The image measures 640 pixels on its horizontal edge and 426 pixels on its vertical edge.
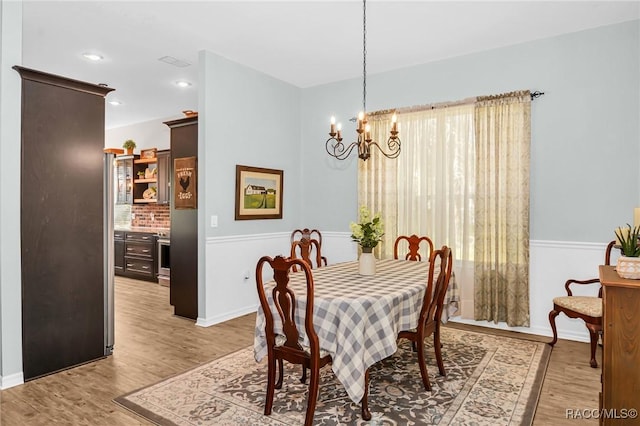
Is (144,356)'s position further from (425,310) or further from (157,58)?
(157,58)

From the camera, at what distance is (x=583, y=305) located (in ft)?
10.8

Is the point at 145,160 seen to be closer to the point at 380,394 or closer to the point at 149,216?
the point at 149,216

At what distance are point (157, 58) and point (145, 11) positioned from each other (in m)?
1.16

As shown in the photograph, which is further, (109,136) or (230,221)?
(109,136)

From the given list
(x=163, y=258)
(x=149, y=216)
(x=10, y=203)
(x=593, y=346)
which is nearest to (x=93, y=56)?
(x=10, y=203)

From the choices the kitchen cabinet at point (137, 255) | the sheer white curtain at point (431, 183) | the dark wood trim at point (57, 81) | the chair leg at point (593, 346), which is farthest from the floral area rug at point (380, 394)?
the kitchen cabinet at point (137, 255)

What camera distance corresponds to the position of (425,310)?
273cm

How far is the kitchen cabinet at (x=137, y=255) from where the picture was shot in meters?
6.79

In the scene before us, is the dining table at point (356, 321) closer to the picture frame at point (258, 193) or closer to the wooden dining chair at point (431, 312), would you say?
the wooden dining chair at point (431, 312)

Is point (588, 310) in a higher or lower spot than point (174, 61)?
lower

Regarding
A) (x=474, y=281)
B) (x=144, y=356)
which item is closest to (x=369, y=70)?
(x=474, y=281)

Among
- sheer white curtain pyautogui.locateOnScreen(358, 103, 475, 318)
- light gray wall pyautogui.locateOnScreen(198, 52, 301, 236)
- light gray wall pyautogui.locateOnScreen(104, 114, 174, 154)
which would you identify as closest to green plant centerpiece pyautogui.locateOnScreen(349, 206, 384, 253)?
sheer white curtain pyautogui.locateOnScreen(358, 103, 475, 318)

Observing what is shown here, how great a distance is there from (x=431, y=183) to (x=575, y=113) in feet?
5.02

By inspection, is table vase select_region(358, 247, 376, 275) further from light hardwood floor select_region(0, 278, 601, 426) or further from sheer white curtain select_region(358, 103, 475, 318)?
sheer white curtain select_region(358, 103, 475, 318)
